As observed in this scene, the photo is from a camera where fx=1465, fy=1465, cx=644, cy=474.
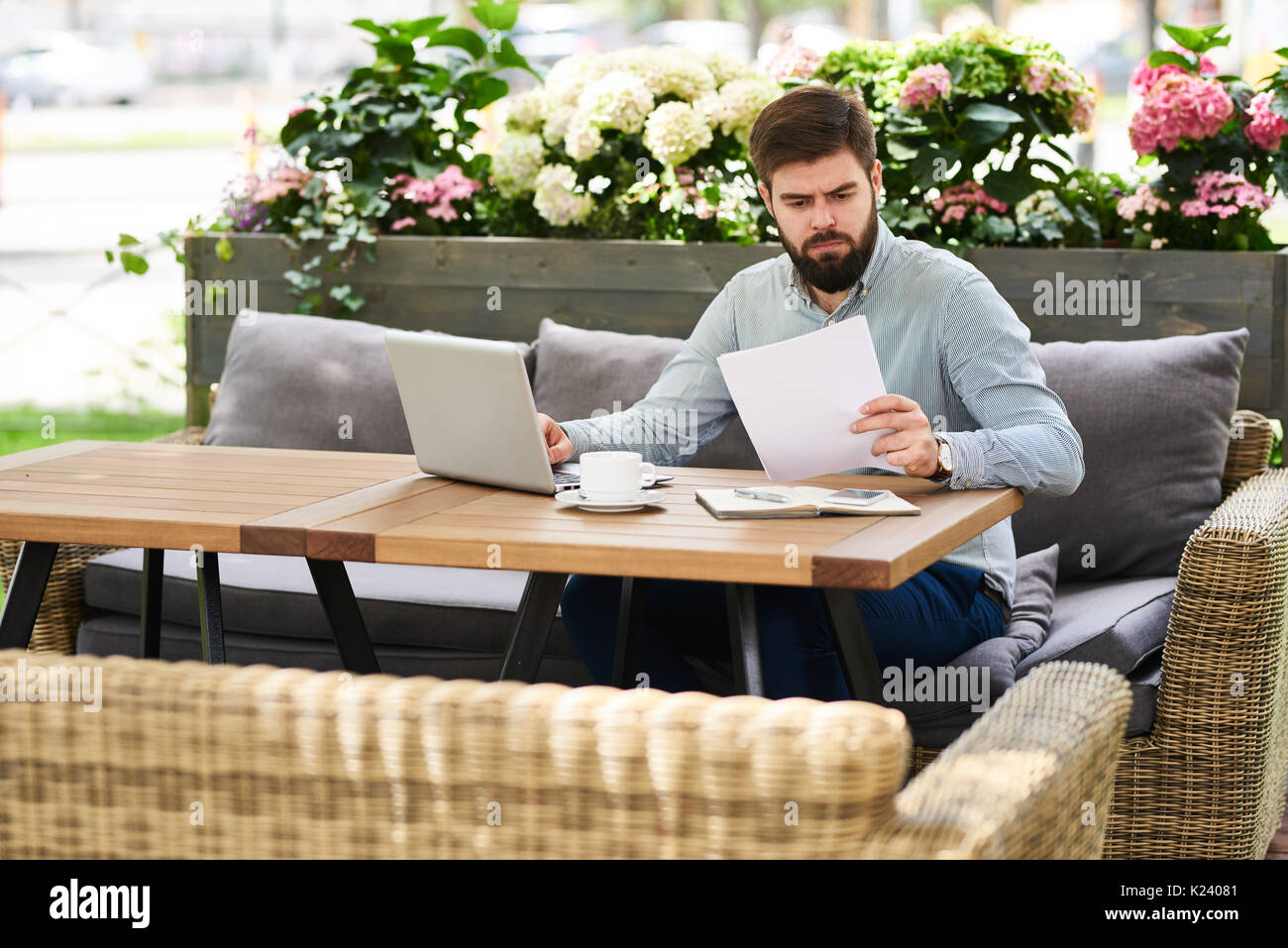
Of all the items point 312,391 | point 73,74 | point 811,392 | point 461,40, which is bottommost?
point 312,391

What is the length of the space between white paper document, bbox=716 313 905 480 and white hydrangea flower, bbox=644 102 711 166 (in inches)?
60.1

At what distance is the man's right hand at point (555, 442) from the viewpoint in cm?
226

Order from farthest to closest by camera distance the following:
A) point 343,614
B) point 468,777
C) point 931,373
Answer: point 931,373
point 343,614
point 468,777

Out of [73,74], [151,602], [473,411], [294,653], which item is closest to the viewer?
[473,411]

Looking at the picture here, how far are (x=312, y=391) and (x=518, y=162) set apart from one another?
775 mm

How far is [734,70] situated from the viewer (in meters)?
3.54

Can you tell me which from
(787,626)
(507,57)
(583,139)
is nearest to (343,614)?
(787,626)

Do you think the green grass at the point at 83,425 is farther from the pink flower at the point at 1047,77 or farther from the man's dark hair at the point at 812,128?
the man's dark hair at the point at 812,128

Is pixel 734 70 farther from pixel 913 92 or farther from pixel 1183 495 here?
pixel 1183 495

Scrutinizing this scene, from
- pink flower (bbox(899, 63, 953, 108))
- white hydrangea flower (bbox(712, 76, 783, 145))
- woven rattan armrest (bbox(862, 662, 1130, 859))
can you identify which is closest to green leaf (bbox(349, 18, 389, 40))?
white hydrangea flower (bbox(712, 76, 783, 145))

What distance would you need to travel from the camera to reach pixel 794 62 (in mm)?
3414

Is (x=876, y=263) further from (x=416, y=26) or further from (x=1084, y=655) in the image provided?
(x=416, y=26)

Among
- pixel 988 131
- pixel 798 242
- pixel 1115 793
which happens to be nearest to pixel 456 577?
pixel 798 242

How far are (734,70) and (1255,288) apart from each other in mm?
1307
